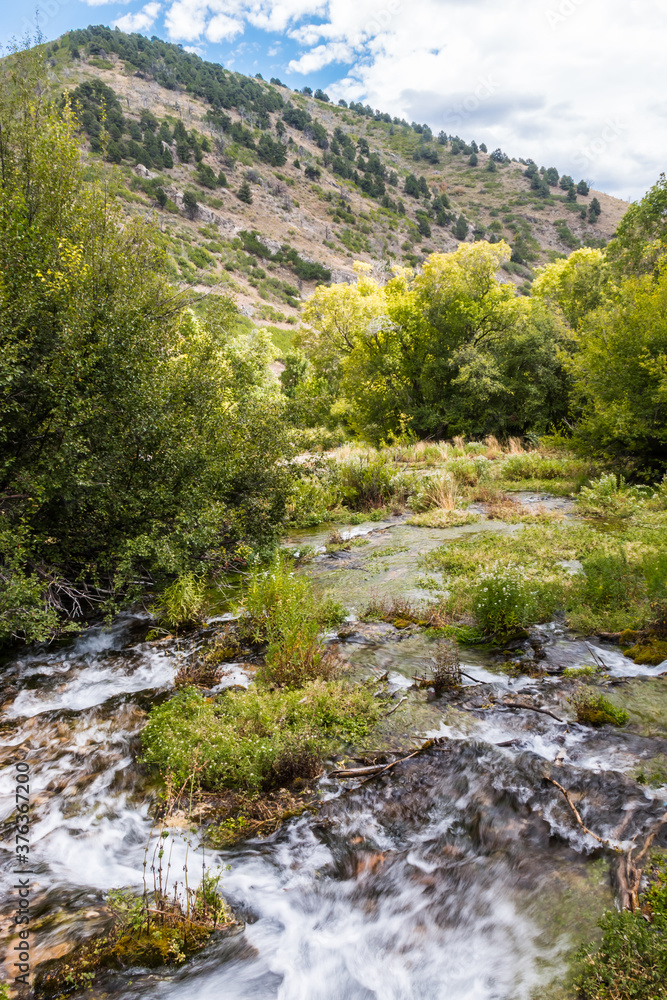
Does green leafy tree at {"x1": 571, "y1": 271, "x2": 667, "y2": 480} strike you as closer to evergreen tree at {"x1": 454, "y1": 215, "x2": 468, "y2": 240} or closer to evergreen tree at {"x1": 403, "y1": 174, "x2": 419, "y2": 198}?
evergreen tree at {"x1": 454, "y1": 215, "x2": 468, "y2": 240}

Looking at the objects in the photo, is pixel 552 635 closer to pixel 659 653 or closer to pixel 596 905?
pixel 659 653

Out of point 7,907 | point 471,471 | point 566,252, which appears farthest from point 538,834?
point 566,252

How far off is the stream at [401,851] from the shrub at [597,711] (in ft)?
0.39

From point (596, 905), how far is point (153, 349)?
9.55 metres

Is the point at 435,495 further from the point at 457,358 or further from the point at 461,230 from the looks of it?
the point at 461,230

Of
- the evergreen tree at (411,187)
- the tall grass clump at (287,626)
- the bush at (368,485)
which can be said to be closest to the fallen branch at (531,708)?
the tall grass clump at (287,626)

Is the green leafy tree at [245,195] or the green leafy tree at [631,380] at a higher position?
the green leafy tree at [245,195]

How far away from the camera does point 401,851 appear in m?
3.91

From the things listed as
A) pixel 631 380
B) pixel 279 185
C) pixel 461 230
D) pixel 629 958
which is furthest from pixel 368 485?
pixel 461 230

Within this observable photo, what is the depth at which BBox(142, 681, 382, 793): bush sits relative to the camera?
4.55 m

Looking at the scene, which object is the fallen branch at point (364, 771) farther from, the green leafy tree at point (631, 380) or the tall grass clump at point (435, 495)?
the green leafy tree at point (631, 380)

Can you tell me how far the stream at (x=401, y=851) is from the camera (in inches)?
123

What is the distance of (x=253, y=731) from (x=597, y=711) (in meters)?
3.40

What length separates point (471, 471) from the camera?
678 inches
